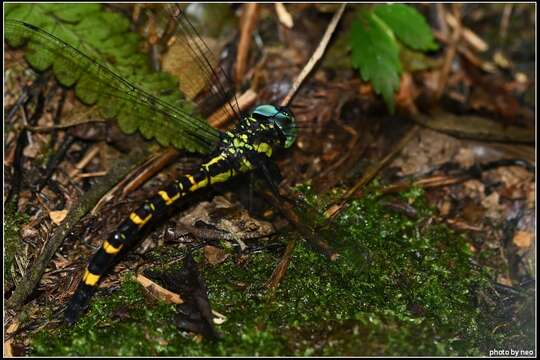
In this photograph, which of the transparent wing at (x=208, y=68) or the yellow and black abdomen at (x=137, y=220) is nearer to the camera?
the yellow and black abdomen at (x=137, y=220)

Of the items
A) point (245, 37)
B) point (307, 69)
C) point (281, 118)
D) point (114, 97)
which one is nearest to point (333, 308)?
point (281, 118)

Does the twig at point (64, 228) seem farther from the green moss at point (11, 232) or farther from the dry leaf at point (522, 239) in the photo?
the dry leaf at point (522, 239)

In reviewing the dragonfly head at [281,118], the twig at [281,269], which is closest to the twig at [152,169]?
the dragonfly head at [281,118]

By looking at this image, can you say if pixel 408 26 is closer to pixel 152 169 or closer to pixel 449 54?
pixel 449 54

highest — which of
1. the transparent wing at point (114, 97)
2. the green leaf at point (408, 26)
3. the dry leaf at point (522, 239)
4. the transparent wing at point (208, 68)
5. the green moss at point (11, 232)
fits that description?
the green leaf at point (408, 26)

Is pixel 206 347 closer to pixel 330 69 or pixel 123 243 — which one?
pixel 123 243

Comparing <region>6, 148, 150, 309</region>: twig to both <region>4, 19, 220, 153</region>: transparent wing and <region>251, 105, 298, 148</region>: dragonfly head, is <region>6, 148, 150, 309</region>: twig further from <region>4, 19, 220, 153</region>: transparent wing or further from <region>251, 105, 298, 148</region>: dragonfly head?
<region>251, 105, 298, 148</region>: dragonfly head

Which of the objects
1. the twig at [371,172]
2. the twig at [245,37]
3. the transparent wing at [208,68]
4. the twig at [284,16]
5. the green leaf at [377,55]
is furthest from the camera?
the twig at [284,16]

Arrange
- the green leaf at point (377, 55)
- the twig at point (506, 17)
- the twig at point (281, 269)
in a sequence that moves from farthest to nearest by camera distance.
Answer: the twig at point (506, 17) → the green leaf at point (377, 55) → the twig at point (281, 269)
